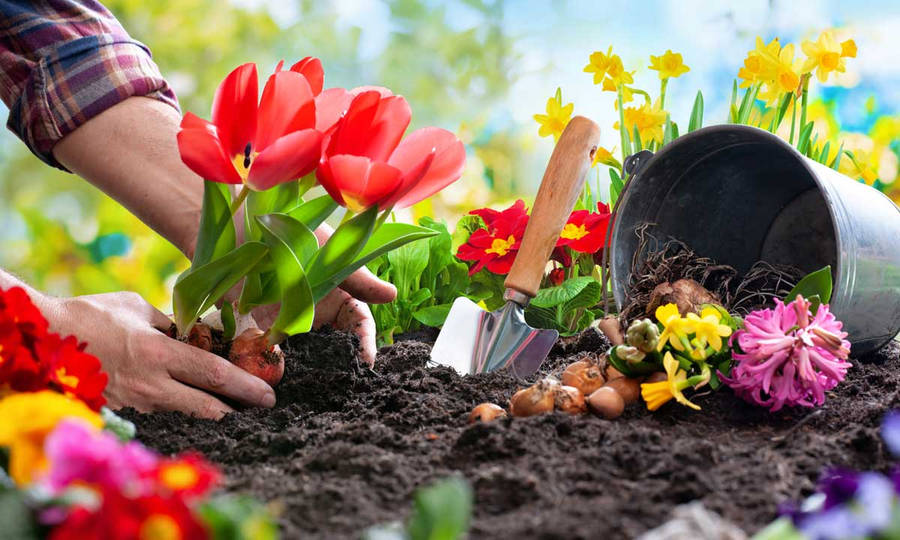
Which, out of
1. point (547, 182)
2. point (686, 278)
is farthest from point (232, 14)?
point (686, 278)

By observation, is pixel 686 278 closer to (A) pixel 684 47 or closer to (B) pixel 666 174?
(B) pixel 666 174

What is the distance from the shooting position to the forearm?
118 centimetres

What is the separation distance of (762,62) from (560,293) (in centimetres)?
62

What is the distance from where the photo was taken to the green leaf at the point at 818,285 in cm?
109

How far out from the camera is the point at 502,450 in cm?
76

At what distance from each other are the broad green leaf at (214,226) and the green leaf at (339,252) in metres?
0.11

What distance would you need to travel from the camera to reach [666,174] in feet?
4.55

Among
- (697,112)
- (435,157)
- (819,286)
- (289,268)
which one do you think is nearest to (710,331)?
(819,286)

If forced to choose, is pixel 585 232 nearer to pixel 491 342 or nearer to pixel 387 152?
pixel 491 342

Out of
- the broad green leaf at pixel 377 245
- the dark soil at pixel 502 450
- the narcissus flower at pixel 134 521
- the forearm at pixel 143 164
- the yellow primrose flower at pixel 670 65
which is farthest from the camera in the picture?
the yellow primrose flower at pixel 670 65

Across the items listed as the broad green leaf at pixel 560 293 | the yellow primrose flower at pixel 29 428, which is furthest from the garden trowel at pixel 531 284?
the yellow primrose flower at pixel 29 428

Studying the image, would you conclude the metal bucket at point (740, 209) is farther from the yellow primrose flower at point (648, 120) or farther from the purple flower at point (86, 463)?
the purple flower at point (86, 463)

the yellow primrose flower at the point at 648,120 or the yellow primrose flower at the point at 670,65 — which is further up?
the yellow primrose flower at the point at 670,65

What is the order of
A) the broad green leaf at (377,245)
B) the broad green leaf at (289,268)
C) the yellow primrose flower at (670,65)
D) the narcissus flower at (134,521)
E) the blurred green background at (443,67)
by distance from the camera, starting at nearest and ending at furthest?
the narcissus flower at (134,521), the broad green leaf at (289,268), the broad green leaf at (377,245), the yellow primrose flower at (670,65), the blurred green background at (443,67)
